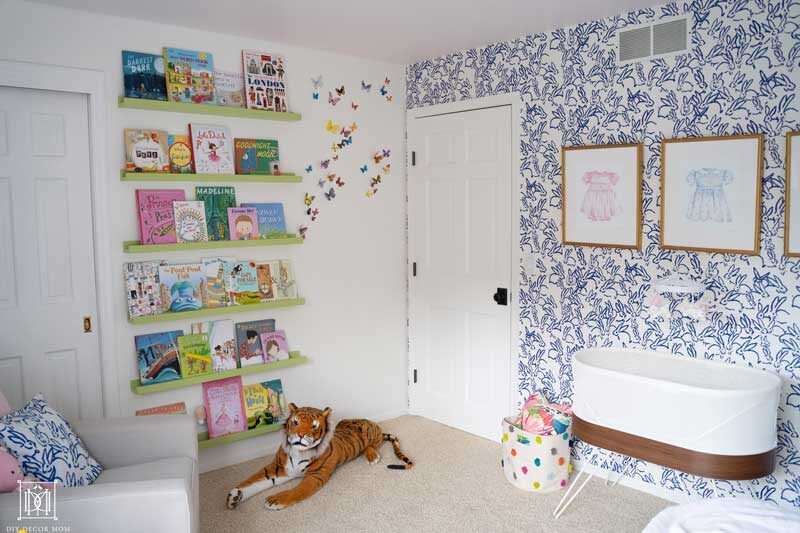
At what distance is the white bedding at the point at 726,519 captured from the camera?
204cm

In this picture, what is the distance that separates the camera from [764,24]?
2.80 m

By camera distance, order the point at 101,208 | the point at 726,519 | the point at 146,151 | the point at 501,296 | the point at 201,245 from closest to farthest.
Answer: the point at 726,519, the point at 101,208, the point at 146,151, the point at 201,245, the point at 501,296

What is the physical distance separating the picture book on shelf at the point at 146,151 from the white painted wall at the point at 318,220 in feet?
0.16

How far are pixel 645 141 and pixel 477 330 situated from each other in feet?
5.07

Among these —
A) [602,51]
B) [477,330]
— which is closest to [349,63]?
[602,51]

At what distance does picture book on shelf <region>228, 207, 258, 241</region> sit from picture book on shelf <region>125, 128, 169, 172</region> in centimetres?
44

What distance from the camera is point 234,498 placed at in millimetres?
3178

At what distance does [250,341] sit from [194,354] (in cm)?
34

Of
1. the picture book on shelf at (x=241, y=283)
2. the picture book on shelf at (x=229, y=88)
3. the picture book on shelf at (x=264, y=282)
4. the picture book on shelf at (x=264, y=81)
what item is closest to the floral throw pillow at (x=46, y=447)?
the picture book on shelf at (x=241, y=283)

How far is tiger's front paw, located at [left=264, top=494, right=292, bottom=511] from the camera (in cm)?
315

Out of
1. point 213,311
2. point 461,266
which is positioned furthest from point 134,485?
point 461,266

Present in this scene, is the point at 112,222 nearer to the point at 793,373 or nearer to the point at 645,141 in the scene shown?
the point at 645,141

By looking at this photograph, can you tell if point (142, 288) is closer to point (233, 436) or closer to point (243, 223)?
point (243, 223)

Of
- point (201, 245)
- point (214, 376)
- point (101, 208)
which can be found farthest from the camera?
point (214, 376)
